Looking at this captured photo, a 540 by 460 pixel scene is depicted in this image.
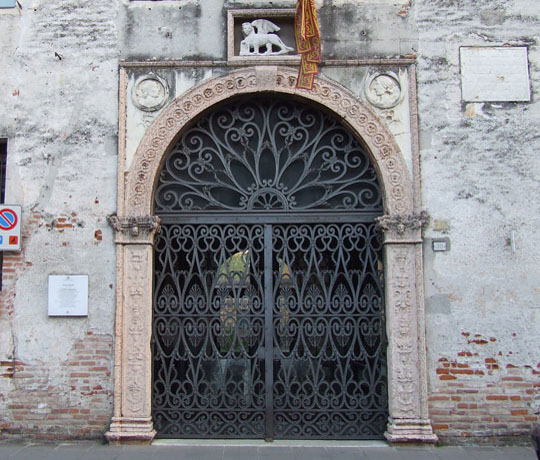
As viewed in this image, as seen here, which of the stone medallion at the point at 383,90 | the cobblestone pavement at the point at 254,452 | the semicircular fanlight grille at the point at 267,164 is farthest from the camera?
the semicircular fanlight grille at the point at 267,164

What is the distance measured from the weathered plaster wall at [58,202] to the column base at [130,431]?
0.17 metres

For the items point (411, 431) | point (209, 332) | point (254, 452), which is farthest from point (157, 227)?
point (411, 431)

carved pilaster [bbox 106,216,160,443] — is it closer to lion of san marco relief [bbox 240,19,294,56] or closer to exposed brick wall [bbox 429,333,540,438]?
lion of san marco relief [bbox 240,19,294,56]

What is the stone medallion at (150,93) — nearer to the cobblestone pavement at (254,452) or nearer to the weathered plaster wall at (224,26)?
the weathered plaster wall at (224,26)

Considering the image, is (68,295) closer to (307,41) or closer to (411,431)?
(307,41)

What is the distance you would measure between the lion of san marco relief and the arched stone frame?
0.27 metres

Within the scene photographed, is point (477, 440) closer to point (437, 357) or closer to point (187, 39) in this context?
point (437, 357)

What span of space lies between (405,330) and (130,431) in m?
3.07

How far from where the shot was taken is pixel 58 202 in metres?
6.86

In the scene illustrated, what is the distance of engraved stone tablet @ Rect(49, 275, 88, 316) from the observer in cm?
667

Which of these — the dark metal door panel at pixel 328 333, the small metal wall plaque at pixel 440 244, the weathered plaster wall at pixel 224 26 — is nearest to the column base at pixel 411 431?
the dark metal door panel at pixel 328 333

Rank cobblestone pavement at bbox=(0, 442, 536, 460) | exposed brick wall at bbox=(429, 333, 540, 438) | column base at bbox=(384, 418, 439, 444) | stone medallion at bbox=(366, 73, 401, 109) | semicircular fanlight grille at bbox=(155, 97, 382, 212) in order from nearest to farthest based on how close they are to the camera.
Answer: cobblestone pavement at bbox=(0, 442, 536, 460) < column base at bbox=(384, 418, 439, 444) < exposed brick wall at bbox=(429, 333, 540, 438) < stone medallion at bbox=(366, 73, 401, 109) < semicircular fanlight grille at bbox=(155, 97, 382, 212)

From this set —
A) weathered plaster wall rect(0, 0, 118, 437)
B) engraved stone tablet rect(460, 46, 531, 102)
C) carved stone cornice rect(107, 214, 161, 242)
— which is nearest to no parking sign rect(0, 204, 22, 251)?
weathered plaster wall rect(0, 0, 118, 437)

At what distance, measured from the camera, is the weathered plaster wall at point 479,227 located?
21.3 ft
